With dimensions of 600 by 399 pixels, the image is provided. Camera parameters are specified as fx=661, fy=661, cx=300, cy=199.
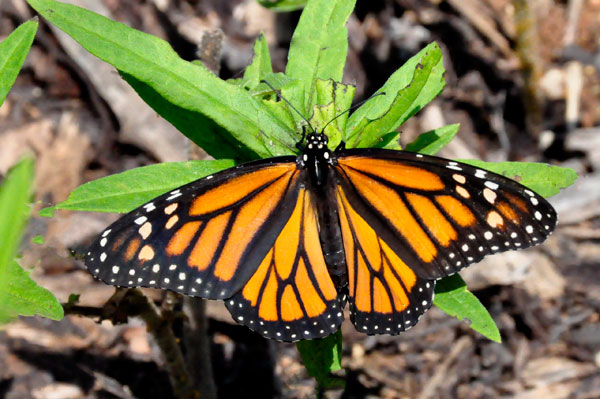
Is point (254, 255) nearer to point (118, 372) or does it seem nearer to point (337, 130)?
point (337, 130)

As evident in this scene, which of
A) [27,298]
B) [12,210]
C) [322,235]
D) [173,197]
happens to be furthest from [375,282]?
[12,210]

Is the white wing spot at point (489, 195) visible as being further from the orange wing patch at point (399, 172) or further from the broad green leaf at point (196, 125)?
the broad green leaf at point (196, 125)

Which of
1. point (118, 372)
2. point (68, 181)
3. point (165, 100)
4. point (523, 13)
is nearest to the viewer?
point (165, 100)

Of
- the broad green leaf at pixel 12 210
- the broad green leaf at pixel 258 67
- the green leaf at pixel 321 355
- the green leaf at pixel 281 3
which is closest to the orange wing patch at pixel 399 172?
the broad green leaf at pixel 258 67

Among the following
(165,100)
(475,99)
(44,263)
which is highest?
(475,99)

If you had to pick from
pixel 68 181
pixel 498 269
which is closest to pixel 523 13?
pixel 498 269

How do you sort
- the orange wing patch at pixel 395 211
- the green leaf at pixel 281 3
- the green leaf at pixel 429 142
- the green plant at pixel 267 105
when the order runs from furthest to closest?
the green leaf at pixel 281 3 < the green leaf at pixel 429 142 < the orange wing patch at pixel 395 211 < the green plant at pixel 267 105

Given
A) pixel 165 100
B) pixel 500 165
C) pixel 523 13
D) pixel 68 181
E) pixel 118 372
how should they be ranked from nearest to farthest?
pixel 165 100 < pixel 500 165 < pixel 118 372 < pixel 68 181 < pixel 523 13
